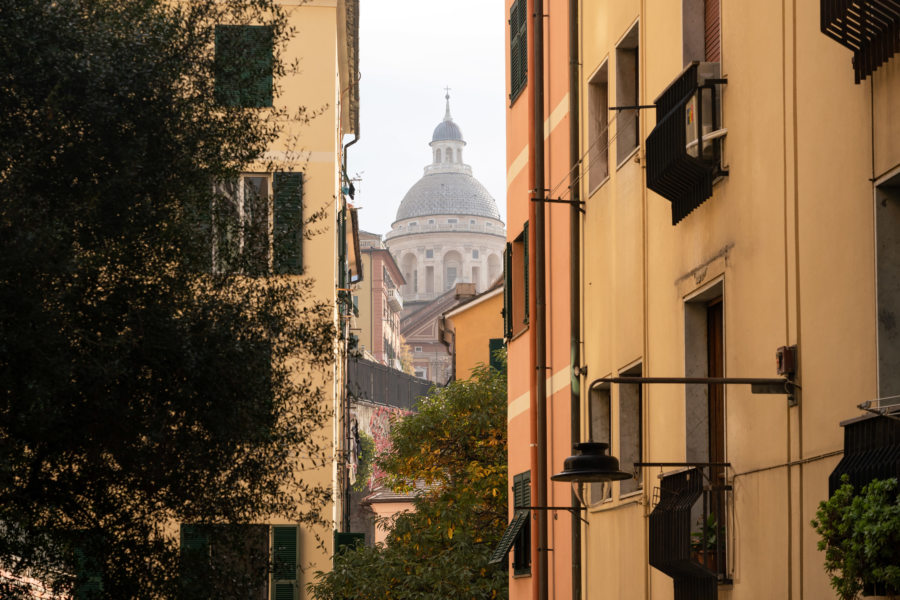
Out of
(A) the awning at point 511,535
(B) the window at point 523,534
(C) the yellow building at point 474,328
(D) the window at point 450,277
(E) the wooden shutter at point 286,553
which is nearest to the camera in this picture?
(A) the awning at point 511,535

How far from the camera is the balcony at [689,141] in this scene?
956 cm

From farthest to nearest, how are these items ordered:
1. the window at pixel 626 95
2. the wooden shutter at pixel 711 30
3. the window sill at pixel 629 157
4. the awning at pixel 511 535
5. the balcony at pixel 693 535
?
the awning at pixel 511 535 < the window at pixel 626 95 < the window sill at pixel 629 157 < the wooden shutter at pixel 711 30 < the balcony at pixel 693 535

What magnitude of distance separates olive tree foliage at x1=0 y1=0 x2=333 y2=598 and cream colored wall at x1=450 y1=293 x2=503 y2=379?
1989 centimetres

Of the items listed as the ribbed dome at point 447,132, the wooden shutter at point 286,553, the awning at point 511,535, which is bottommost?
the wooden shutter at point 286,553

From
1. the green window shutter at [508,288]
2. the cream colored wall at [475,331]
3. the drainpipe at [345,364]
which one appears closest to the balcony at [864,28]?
the green window shutter at [508,288]

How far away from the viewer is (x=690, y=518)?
9266 millimetres

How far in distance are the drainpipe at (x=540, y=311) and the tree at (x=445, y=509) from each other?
14.3 ft

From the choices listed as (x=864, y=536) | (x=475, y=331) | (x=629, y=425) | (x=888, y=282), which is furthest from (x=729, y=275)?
(x=475, y=331)

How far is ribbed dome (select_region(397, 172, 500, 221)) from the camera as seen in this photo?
163375 mm

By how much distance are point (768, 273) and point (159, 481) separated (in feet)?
15.8

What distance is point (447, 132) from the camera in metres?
173

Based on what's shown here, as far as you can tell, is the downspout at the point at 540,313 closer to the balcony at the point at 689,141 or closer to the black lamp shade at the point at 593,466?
the balcony at the point at 689,141

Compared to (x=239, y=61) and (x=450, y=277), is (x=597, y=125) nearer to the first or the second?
(x=239, y=61)

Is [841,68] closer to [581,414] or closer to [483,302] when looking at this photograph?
[581,414]
